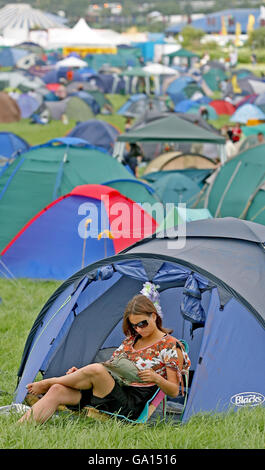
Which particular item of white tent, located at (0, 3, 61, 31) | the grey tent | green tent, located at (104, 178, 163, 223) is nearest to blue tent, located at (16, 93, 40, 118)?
the grey tent

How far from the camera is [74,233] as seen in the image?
374 inches

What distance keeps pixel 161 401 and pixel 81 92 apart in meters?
25.9

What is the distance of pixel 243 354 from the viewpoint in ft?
17.5

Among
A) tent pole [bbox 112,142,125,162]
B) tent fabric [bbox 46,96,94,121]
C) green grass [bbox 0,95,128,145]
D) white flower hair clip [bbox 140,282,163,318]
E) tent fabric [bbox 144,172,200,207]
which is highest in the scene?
tent fabric [bbox 46,96,94,121]

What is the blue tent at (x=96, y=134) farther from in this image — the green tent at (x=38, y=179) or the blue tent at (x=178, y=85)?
the blue tent at (x=178, y=85)

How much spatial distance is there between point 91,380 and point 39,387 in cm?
38

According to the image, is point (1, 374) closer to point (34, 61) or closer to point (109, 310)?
point (109, 310)

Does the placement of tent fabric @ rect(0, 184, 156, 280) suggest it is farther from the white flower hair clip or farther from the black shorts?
the black shorts

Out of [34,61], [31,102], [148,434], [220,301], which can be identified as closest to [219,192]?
[220,301]

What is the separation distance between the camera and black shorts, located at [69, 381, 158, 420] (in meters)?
5.17

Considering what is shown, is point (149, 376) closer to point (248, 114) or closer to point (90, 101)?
point (248, 114)

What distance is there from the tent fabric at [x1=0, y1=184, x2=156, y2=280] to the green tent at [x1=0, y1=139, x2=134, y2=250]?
0.65 m

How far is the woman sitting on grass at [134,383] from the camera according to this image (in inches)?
200

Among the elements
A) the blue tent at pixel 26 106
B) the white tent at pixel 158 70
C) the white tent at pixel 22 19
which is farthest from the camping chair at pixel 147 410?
the white tent at pixel 22 19
